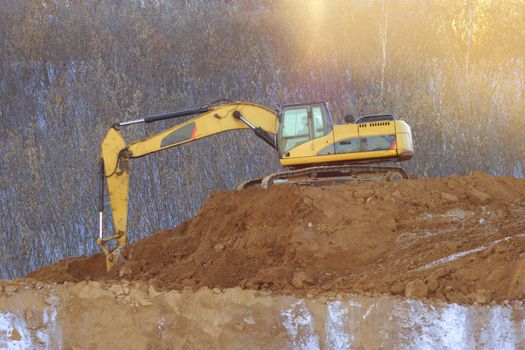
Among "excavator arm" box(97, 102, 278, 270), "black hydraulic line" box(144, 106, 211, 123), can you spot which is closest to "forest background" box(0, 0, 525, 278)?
"excavator arm" box(97, 102, 278, 270)

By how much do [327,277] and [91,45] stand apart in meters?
14.5

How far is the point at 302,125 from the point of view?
10773 millimetres

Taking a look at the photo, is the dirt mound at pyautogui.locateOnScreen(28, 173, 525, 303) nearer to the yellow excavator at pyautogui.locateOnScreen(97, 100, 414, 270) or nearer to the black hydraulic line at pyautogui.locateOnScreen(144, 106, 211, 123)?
the yellow excavator at pyautogui.locateOnScreen(97, 100, 414, 270)

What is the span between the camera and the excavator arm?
10.4 metres

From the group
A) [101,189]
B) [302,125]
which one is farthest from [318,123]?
[101,189]

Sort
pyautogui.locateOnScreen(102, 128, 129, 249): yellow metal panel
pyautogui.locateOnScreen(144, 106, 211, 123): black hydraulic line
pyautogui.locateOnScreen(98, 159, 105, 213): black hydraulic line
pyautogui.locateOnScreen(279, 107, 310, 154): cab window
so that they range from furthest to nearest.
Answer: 1. pyautogui.locateOnScreen(279, 107, 310, 154): cab window
2. pyautogui.locateOnScreen(144, 106, 211, 123): black hydraulic line
3. pyautogui.locateOnScreen(102, 128, 129, 249): yellow metal panel
4. pyautogui.locateOnScreen(98, 159, 105, 213): black hydraulic line

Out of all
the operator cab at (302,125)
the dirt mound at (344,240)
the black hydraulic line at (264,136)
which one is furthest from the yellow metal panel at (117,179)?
the operator cab at (302,125)

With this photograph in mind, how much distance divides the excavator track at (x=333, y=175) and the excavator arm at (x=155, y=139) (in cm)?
67

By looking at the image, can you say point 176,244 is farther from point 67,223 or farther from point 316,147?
point 67,223

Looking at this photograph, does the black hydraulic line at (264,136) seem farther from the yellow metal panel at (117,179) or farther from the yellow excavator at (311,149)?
the yellow metal panel at (117,179)

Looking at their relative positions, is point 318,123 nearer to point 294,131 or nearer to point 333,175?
point 294,131

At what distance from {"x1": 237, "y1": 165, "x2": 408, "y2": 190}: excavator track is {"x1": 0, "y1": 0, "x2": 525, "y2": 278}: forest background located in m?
8.14

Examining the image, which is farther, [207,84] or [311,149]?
[207,84]

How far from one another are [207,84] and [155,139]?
386 inches
